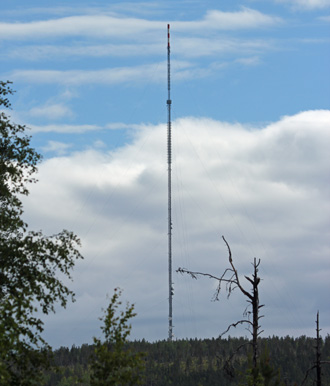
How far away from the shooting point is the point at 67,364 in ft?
639

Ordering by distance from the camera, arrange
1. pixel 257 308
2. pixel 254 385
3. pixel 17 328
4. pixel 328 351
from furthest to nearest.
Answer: pixel 328 351, pixel 254 385, pixel 257 308, pixel 17 328

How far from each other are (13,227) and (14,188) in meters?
1.74

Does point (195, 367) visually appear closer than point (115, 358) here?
No

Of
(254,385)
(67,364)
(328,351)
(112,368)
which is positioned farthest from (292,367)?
(112,368)

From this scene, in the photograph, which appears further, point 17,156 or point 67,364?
A: point 67,364

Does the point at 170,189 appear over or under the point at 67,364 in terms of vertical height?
over

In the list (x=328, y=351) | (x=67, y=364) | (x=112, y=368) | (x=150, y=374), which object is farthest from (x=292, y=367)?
(x=112, y=368)

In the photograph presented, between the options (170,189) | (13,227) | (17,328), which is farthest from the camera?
(170,189)

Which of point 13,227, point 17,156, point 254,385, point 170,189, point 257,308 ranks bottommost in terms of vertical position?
point 254,385

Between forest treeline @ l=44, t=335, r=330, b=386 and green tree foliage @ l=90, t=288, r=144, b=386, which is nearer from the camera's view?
green tree foliage @ l=90, t=288, r=144, b=386

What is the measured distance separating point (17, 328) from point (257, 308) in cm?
1067

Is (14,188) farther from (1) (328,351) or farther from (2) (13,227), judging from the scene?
(1) (328,351)

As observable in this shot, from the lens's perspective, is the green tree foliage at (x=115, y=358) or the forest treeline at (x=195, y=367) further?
the forest treeline at (x=195, y=367)

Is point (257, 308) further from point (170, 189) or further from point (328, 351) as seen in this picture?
point (328, 351)
